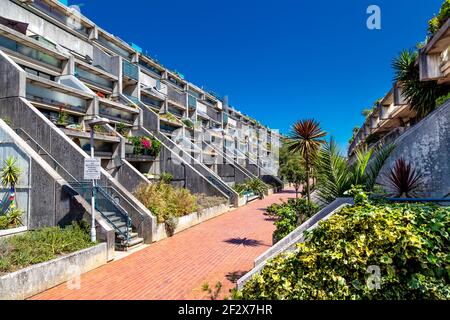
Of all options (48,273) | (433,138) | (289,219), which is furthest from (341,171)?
(48,273)

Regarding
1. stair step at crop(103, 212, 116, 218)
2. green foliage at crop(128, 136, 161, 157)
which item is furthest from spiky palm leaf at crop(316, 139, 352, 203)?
green foliage at crop(128, 136, 161, 157)

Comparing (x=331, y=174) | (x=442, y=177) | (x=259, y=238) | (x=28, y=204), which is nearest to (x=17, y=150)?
(x=28, y=204)

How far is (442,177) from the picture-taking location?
7672 millimetres

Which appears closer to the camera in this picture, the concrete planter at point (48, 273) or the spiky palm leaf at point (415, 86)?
the concrete planter at point (48, 273)

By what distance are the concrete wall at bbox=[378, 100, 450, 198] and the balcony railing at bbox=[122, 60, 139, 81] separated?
86.2 ft

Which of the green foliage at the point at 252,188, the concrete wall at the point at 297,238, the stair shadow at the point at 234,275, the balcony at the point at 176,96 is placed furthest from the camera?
the balcony at the point at 176,96

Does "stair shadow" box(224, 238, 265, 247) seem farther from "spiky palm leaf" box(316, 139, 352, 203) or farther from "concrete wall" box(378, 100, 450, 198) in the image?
"concrete wall" box(378, 100, 450, 198)

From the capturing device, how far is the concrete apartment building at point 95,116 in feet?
39.9

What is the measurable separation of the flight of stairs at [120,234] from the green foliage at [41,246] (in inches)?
58.3

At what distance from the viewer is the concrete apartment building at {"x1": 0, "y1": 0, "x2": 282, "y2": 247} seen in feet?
39.9

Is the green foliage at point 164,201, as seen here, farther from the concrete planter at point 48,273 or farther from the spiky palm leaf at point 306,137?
the spiky palm leaf at point 306,137

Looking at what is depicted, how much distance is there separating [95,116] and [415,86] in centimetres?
1879

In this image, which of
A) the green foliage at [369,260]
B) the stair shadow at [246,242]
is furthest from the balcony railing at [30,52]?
the green foliage at [369,260]

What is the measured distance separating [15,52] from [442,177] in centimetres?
Result: 2314
